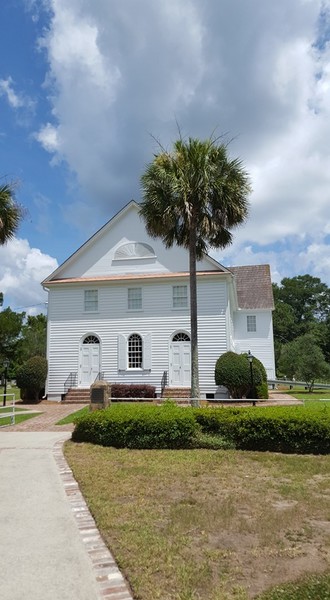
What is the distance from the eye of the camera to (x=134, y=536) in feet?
15.8

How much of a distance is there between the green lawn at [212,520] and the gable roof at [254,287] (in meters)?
23.3

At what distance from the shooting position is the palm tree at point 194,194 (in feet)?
46.5

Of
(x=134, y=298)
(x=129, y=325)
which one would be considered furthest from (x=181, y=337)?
(x=134, y=298)

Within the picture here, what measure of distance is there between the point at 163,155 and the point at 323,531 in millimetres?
12431

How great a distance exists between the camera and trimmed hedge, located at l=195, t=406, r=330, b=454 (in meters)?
9.53

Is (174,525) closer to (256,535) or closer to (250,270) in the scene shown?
(256,535)

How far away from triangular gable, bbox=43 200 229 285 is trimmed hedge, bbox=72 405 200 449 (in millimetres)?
13316

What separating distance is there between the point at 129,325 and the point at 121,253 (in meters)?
3.95

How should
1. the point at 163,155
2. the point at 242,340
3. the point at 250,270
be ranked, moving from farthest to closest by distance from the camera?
the point at 250,270, the point at 242,340, the point at 163,155

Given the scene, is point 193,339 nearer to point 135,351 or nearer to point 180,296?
point 180,296

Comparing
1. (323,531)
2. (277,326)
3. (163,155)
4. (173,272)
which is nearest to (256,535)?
(323,531)

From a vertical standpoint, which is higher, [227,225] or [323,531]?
[227,225]

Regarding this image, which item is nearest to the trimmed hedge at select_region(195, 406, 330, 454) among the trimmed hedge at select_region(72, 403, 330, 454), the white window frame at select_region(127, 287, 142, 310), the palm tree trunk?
the trimmed hedge at select_region(72, 403, 330, 454)

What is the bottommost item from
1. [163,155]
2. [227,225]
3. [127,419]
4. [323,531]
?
[323,531]
